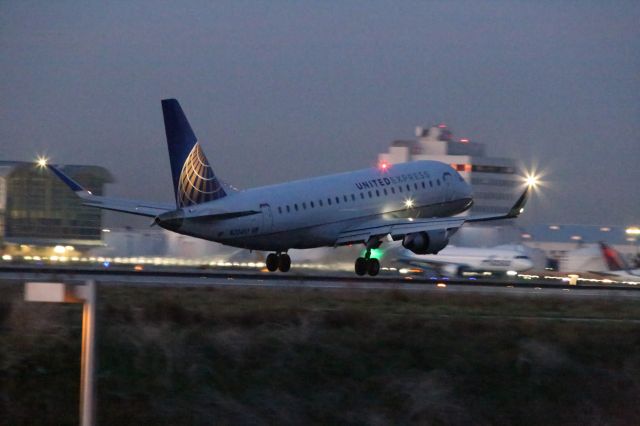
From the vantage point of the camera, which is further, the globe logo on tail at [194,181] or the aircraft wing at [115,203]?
A: the aircraft wing at [115,203]

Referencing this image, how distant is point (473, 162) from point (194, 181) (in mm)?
96137

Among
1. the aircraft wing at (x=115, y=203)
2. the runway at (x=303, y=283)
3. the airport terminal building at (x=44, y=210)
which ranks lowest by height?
the runway at (x=303, y=283)

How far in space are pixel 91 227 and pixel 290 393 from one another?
55.0m

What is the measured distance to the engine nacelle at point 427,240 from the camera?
1909 inches

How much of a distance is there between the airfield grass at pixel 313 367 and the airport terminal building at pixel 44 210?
4496 cm

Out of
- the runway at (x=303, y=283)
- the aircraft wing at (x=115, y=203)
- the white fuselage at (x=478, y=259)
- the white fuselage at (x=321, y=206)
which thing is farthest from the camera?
the white fuselage at (x=478, y=259)

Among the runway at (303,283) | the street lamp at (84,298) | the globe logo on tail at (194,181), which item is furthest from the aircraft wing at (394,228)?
the street lamp at (84,298)

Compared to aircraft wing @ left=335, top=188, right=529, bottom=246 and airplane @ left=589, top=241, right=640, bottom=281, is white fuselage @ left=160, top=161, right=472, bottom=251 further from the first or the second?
Result: airplane @ left=589, top=241, right=640, bottom=281

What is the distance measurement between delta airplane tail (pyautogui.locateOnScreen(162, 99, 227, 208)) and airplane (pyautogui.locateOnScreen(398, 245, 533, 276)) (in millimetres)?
30566

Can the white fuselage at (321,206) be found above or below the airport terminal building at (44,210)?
below

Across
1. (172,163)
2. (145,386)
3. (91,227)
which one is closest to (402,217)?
(172,163)

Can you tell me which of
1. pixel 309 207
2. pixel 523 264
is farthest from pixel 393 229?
pixel 523 264

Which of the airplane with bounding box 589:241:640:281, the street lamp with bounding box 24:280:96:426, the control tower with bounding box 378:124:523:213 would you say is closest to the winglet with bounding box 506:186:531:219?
the airplane with bounding box 589:241:640:281

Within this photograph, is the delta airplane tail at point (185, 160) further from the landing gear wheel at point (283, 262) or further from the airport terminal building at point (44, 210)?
the airport terminal building at point (44, 210)
